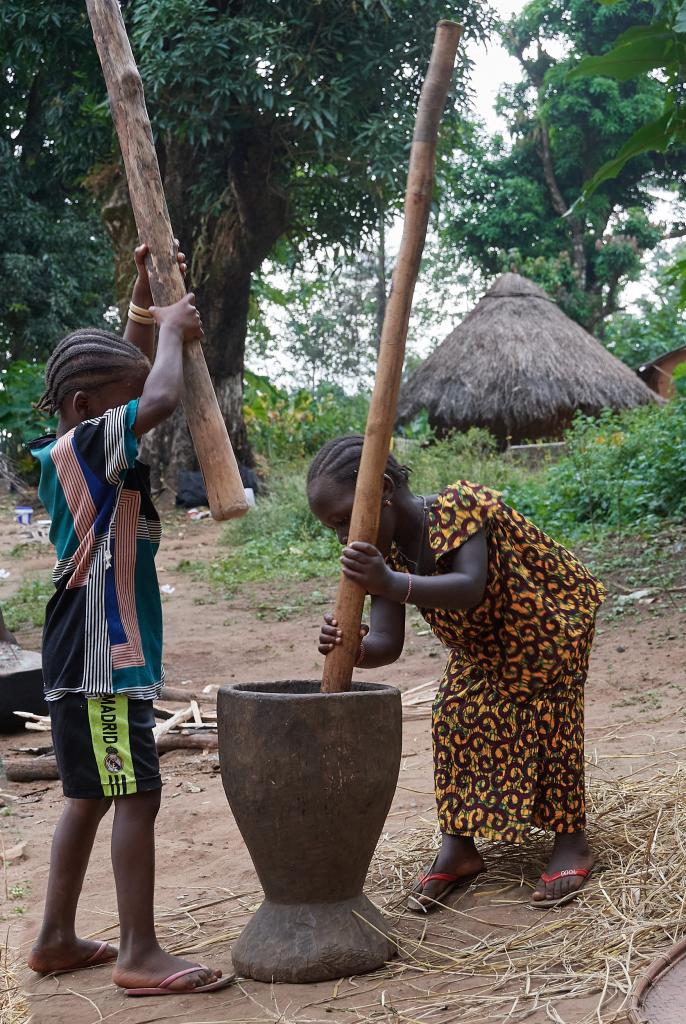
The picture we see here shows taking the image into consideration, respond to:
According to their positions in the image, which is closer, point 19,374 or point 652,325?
point 19,374

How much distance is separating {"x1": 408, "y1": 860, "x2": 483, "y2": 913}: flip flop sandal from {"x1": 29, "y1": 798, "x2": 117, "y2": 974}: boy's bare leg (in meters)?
0.82

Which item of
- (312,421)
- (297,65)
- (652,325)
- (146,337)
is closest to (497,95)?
(652,325)

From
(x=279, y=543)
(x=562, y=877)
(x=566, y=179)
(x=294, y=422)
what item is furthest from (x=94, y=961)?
(x=566, y=179)

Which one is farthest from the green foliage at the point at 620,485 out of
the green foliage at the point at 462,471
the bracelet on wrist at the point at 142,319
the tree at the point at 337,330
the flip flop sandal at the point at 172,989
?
the tree at the point at 337,330

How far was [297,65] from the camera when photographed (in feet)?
35.9

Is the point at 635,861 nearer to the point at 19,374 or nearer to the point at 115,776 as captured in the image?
the point at 115,776

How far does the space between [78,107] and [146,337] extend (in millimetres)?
11539

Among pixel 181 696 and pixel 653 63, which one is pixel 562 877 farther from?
pixel 181 696

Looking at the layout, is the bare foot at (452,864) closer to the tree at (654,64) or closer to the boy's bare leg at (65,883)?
the boy's bare leg at (65,883)

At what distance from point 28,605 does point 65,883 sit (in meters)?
5.41

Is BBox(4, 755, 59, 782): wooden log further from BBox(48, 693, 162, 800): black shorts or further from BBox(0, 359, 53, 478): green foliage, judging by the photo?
BBox(0, 359, 53, 478): green foliage

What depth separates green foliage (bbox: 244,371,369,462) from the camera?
14.5 metres

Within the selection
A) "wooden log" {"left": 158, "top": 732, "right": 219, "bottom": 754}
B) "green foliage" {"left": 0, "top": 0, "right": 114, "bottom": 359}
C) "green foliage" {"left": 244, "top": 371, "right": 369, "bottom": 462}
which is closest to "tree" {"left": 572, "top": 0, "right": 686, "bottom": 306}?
"wooden log" {"left": 158, "top": 732, "right": 219, "bottom": 754}

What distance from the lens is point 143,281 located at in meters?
2.63
